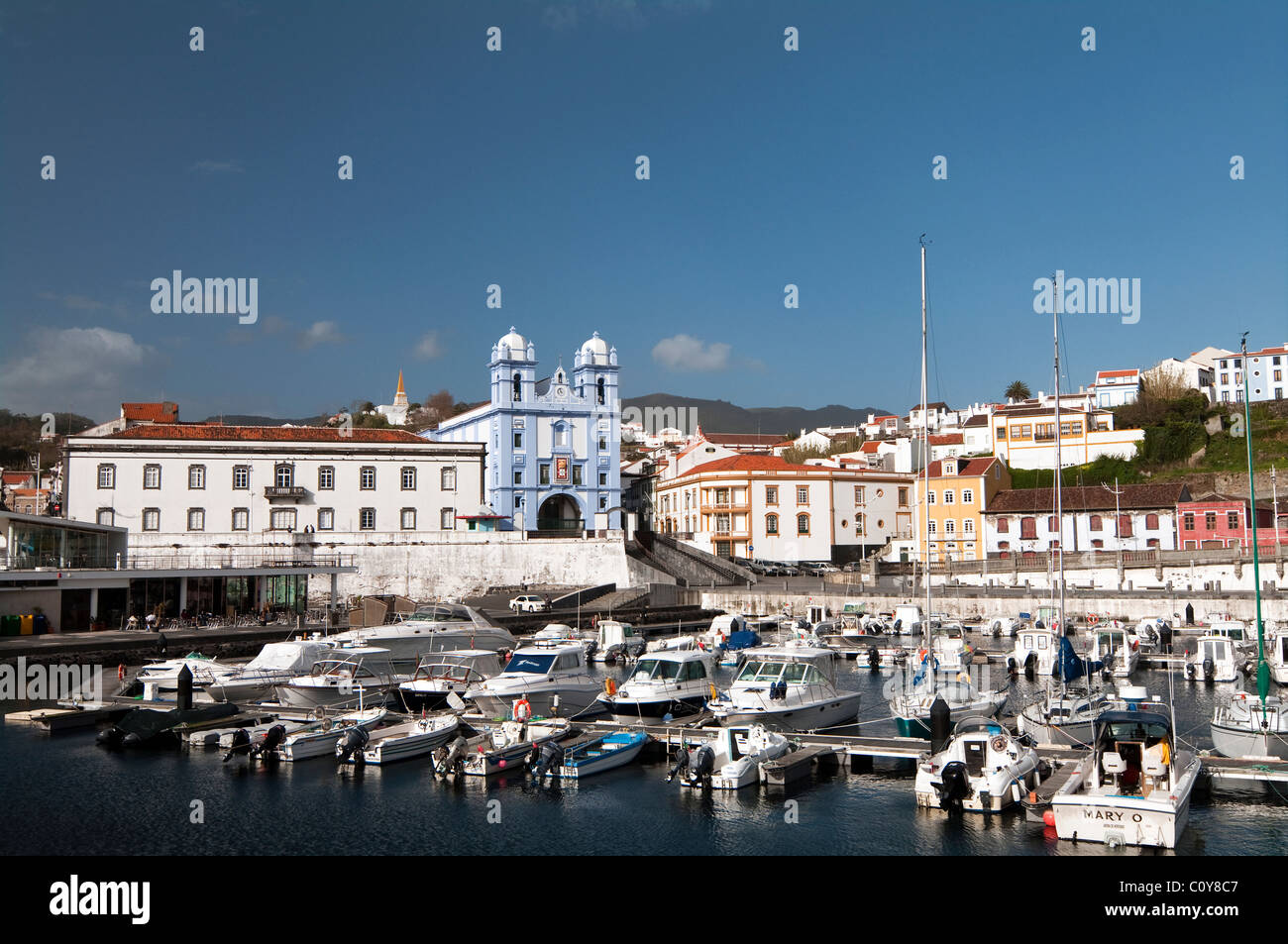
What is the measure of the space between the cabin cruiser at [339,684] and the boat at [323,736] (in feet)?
2.10

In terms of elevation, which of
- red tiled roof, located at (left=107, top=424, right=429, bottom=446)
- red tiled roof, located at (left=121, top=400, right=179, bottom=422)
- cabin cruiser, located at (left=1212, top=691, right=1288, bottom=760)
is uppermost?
red tiled roof, located at (left=121, top=400, right=179, bottom=422)

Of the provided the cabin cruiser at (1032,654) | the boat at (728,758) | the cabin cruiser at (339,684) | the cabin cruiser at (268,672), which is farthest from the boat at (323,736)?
the cabin cruiser at (1032,654)

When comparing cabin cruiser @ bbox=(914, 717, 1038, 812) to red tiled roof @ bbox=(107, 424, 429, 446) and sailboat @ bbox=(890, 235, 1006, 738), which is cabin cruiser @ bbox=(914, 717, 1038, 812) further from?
red tiled roof @ bbox=(107, 424, 429, 446)

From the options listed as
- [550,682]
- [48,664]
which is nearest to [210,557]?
[48,664]

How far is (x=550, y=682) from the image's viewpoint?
2817 cm

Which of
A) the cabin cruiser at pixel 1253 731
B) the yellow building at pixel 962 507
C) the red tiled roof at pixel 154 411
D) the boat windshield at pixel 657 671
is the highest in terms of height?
the red tiled roof at pixel 154 411

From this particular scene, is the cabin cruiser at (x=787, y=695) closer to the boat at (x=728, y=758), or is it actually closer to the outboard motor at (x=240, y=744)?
the boat at (x=728, y=758)

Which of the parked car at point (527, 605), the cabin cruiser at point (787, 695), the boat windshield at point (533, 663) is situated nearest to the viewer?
the cabin cruiser at point (787, 695)

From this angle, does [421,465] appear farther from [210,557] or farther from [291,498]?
[210,557]

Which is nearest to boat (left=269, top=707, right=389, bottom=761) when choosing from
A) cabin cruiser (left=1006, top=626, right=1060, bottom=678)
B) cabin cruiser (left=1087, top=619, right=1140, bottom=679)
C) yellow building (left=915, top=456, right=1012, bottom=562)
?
cabin cruiser (left=1006, top=626, right=1060, bottom=678)

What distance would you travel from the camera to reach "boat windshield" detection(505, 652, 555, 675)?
2911 centimetres

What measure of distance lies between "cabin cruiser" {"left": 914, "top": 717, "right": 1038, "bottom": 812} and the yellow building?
53.2 m

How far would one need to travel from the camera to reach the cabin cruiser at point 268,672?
30.8 metres
